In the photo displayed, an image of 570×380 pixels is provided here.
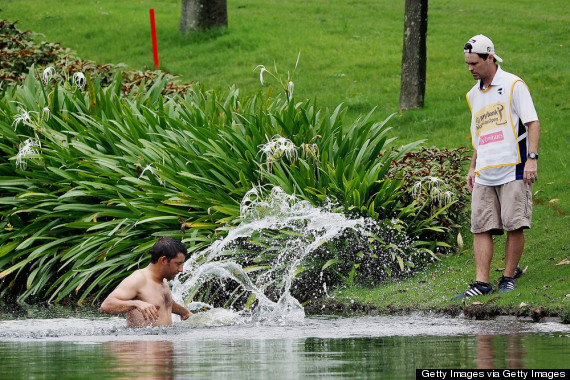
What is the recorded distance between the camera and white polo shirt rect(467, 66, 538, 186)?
348 inches

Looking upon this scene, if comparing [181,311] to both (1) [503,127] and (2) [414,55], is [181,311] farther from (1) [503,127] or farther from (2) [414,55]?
(2) [414,55]

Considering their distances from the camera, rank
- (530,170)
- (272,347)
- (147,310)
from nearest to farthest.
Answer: (272,347) → (147,310) → (530,170)

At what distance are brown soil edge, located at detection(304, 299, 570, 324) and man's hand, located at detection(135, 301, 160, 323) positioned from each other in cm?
204

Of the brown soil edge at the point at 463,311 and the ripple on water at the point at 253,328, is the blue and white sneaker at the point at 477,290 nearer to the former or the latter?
the brown soil edge at the point at 463,311

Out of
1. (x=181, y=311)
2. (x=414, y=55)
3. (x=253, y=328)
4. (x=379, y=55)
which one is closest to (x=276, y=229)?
(x=181, y=311)

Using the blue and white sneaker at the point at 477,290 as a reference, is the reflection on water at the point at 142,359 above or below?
above

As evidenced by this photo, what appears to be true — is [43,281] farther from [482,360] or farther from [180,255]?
[482,360]

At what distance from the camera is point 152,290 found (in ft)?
27.4

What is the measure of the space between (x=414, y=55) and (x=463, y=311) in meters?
8.76

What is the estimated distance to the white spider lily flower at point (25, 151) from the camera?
1157 centimetres

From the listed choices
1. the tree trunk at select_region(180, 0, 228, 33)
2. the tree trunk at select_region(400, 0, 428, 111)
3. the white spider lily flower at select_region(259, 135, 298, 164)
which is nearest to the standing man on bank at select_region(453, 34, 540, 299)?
the white spider lily flower at select_region(259, 135, 298, 164)

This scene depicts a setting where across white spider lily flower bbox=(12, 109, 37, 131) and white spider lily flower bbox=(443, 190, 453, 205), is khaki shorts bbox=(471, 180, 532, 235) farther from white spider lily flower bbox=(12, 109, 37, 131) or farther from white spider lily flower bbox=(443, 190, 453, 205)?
white spider lily flower bbox=(12, 109, 37, 131)

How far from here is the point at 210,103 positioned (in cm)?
1253

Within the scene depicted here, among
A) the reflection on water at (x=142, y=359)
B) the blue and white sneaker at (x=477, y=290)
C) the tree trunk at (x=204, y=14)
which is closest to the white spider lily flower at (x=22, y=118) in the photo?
the reflection on water at (x=142, y=359)
